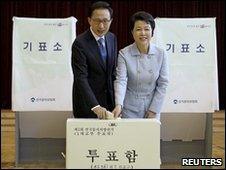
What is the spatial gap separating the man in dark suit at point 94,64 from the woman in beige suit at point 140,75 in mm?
101

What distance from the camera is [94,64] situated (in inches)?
→ 90.1

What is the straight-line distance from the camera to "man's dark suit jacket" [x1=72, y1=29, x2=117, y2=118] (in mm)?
2244

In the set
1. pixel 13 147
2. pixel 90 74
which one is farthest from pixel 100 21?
pixel 13 147

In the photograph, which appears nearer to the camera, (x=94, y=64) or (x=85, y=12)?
(x=94, y=64)

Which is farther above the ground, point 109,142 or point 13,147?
point 109,142

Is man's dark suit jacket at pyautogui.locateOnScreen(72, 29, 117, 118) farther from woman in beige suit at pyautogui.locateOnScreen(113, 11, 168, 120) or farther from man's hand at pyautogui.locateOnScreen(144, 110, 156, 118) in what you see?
man's hand at pyautogui.locateOnScreen(144, 110, 156, 118)

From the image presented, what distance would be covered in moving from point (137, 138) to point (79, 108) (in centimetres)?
63

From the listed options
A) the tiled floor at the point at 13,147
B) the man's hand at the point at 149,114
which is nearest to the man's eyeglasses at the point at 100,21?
the man's hand at the point at 149,114

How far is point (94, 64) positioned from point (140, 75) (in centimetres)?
26

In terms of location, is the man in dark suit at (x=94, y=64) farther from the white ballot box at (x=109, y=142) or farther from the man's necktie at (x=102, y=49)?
the white ballot box at (x=109, y=142)

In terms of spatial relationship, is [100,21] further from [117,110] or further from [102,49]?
[117,110]

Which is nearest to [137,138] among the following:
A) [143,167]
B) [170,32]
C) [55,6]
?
[143,167]

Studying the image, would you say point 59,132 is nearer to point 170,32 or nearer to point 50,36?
A: point 50,36

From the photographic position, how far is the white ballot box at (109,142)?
1856 mm
